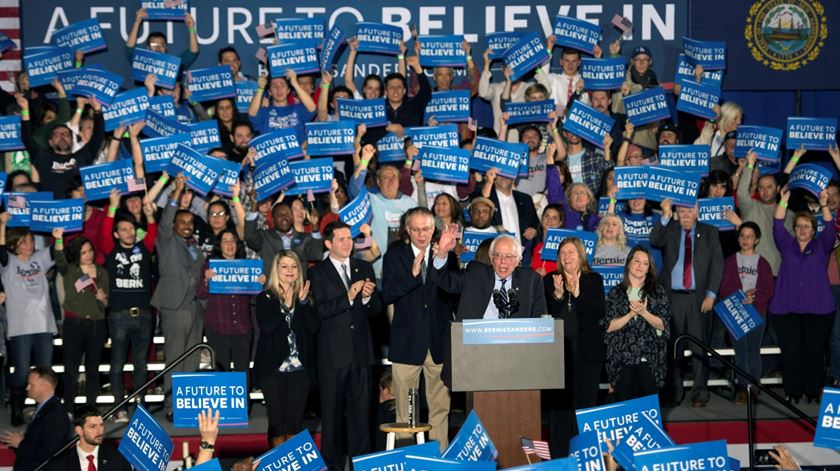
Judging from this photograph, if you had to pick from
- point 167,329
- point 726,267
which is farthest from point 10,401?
point 726,267

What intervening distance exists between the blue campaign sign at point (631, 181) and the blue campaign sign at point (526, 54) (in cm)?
224

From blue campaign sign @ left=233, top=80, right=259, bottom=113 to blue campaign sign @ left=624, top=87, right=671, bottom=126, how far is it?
372 cm

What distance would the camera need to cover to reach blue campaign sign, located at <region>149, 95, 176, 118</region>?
492 inches

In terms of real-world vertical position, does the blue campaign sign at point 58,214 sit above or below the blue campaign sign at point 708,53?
below

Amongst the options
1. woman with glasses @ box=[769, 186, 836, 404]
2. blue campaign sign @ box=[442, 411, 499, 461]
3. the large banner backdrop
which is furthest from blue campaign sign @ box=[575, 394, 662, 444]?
the large banner backdrop

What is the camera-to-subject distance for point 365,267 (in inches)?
361

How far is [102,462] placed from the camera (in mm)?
8391

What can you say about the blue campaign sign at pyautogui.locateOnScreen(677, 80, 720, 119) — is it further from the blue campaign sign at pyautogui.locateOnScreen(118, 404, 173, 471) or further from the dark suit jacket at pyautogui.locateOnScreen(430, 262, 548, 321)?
the blue campaign sign at pyautogui.locateOnScreen(118, 404, 173, 471)

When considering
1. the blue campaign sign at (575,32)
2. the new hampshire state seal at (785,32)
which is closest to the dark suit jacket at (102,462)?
the blue campaign sign at (575,32)

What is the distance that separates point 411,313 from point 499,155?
9.65 ft

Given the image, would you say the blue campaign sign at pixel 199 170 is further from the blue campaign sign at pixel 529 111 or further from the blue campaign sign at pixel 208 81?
the blue campaign sign at pixel 529 111

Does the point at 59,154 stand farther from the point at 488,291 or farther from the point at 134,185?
the point at 488,291

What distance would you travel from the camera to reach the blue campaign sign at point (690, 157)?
11.9 m

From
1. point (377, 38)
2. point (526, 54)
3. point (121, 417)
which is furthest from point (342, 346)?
point (377, 38)
